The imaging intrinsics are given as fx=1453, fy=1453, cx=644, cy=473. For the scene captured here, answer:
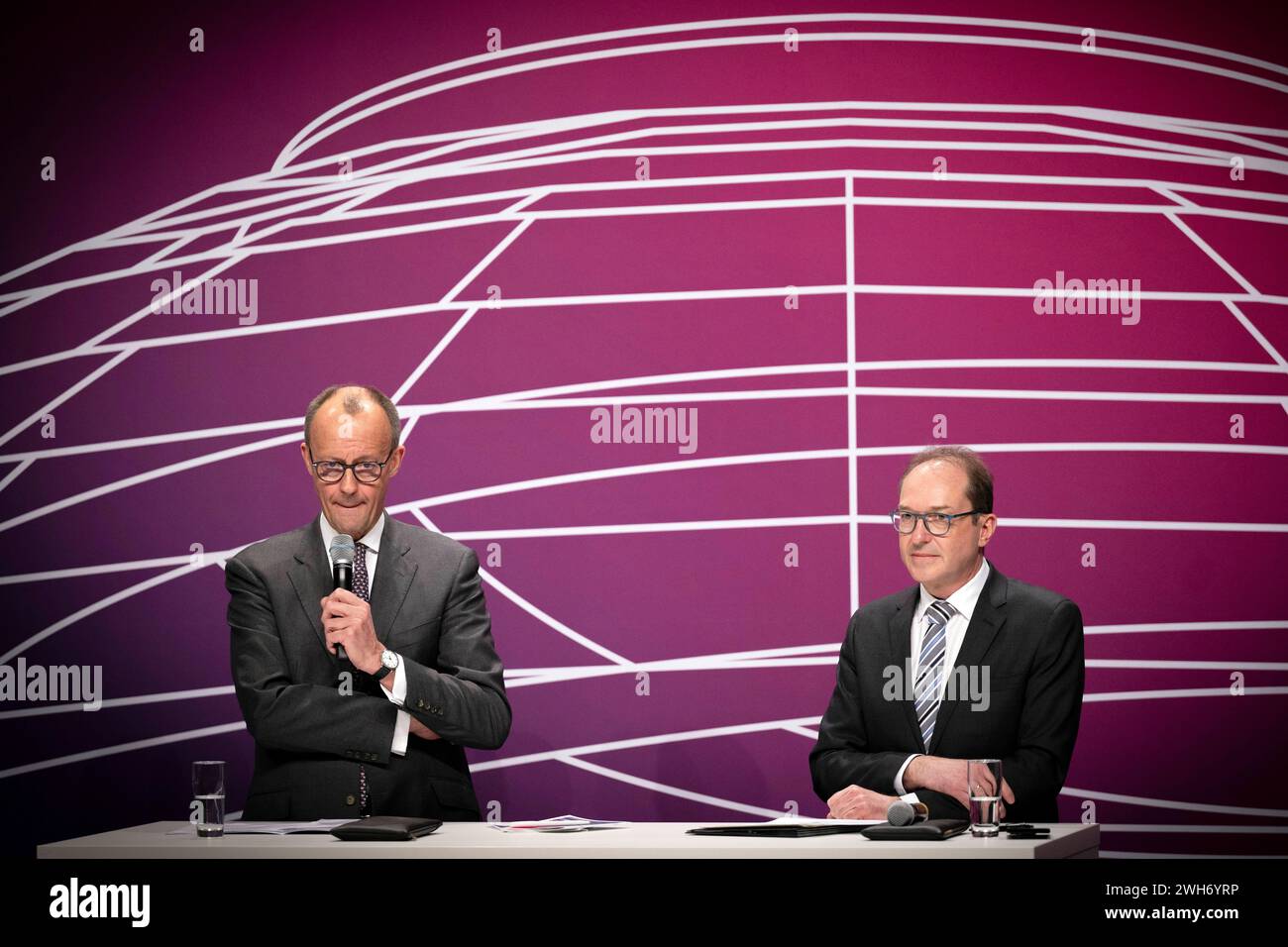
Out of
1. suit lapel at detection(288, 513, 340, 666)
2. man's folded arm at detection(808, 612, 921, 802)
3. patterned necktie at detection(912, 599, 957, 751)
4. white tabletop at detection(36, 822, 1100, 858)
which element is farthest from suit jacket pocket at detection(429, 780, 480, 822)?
patterned necktie at detection(912, 599, 957, 751)

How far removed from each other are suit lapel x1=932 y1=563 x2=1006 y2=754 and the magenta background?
0.96 meters

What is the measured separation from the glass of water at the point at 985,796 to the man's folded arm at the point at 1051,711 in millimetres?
423

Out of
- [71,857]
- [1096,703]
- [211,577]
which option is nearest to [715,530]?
[1096,703]

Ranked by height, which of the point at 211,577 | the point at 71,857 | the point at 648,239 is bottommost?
the point at 71,857

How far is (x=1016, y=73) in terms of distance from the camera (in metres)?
5.00

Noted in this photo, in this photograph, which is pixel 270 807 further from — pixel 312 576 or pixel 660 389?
pixel 660 389

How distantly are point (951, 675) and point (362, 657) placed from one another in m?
1.53

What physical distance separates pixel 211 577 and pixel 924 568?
2.53 metres

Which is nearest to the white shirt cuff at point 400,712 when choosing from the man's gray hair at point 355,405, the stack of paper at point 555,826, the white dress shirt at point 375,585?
the white dress shirt at point 375,585

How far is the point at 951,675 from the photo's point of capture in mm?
3834

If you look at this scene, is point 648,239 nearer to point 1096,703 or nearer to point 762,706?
point 762,706

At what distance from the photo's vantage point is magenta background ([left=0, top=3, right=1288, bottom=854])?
4.86 m

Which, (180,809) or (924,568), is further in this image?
(180,809)

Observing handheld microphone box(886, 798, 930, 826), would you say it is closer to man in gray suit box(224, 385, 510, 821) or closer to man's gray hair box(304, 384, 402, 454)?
man in gray suit box(224, 385, 510, 821)
